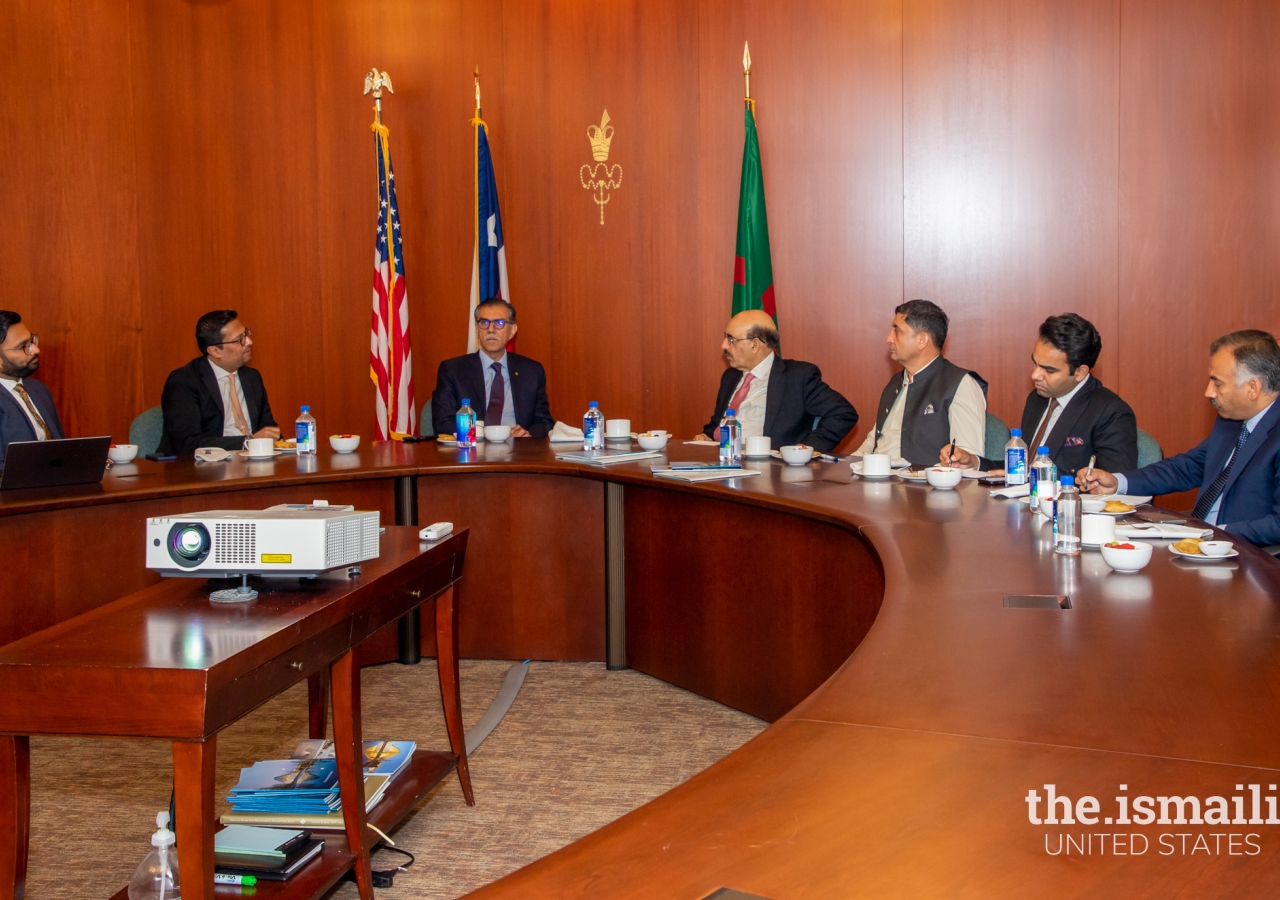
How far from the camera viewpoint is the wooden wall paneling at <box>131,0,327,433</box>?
6293 mm

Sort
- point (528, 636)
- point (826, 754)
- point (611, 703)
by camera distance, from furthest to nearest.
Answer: point (528, 636)
point (611, 703)
point (826, 754)

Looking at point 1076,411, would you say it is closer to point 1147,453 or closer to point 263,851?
point 1147,453

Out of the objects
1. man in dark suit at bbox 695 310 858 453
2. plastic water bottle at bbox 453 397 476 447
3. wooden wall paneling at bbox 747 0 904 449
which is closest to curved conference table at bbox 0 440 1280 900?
plastic water bottle at bbox 453 397 476 447

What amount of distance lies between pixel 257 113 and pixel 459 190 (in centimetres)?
129

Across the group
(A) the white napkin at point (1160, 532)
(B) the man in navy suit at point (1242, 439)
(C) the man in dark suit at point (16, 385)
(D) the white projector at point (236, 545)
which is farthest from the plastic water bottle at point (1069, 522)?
(C) the man in dark suit at point (16, 385)

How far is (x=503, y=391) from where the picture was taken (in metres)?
5.40

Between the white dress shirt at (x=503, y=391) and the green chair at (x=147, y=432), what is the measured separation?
1.42m

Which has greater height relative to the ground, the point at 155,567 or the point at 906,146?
the point at 906,146

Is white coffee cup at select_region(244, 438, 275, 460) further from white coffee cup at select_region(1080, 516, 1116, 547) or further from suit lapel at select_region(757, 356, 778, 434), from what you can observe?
white coffee cup at select_region(1080, 516, 1116, 547)

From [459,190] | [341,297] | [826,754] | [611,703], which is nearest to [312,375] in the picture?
[341,297]

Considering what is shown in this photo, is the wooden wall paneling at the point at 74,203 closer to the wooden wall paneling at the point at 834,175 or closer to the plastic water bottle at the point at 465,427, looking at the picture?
the plastic water bottle at the point at 465,427

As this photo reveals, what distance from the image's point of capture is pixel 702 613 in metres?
3.81

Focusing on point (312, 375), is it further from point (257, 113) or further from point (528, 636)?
point (528, 636)

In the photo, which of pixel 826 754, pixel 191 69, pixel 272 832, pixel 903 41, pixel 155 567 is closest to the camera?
pixel 826 754
